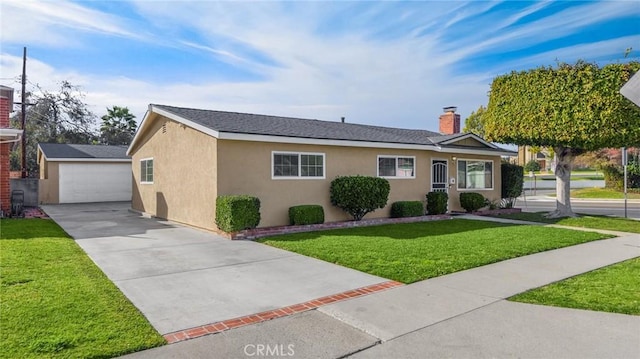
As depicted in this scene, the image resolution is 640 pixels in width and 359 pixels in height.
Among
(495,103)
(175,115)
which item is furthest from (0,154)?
(495,103)

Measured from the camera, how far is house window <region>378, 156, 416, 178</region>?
1405cm

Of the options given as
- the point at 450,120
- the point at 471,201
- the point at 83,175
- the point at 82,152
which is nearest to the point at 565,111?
the point at 471,201

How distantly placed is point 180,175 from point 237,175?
3075 millimetres

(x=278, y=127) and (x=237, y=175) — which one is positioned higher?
(x=278, y=127)

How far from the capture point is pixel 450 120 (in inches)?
770

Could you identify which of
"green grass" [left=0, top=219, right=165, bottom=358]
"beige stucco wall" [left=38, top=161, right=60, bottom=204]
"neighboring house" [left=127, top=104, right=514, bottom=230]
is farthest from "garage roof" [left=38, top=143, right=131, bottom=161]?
"green grass" [left=0, top=219, right=165, bottom=358]

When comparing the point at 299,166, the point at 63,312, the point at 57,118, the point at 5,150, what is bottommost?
the point at 63,312

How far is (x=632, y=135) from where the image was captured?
12.2m

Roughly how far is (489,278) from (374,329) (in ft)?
9.51

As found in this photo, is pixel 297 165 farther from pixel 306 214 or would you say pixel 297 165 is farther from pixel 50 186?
pixel 50 186

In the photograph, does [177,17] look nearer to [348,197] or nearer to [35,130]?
[348,197]

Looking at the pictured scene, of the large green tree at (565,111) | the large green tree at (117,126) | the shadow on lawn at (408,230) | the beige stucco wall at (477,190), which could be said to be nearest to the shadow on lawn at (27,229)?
the shadow on lawn at (408,230)

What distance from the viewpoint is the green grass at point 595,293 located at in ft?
15.8

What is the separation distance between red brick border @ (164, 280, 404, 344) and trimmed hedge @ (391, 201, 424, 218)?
321 inches
